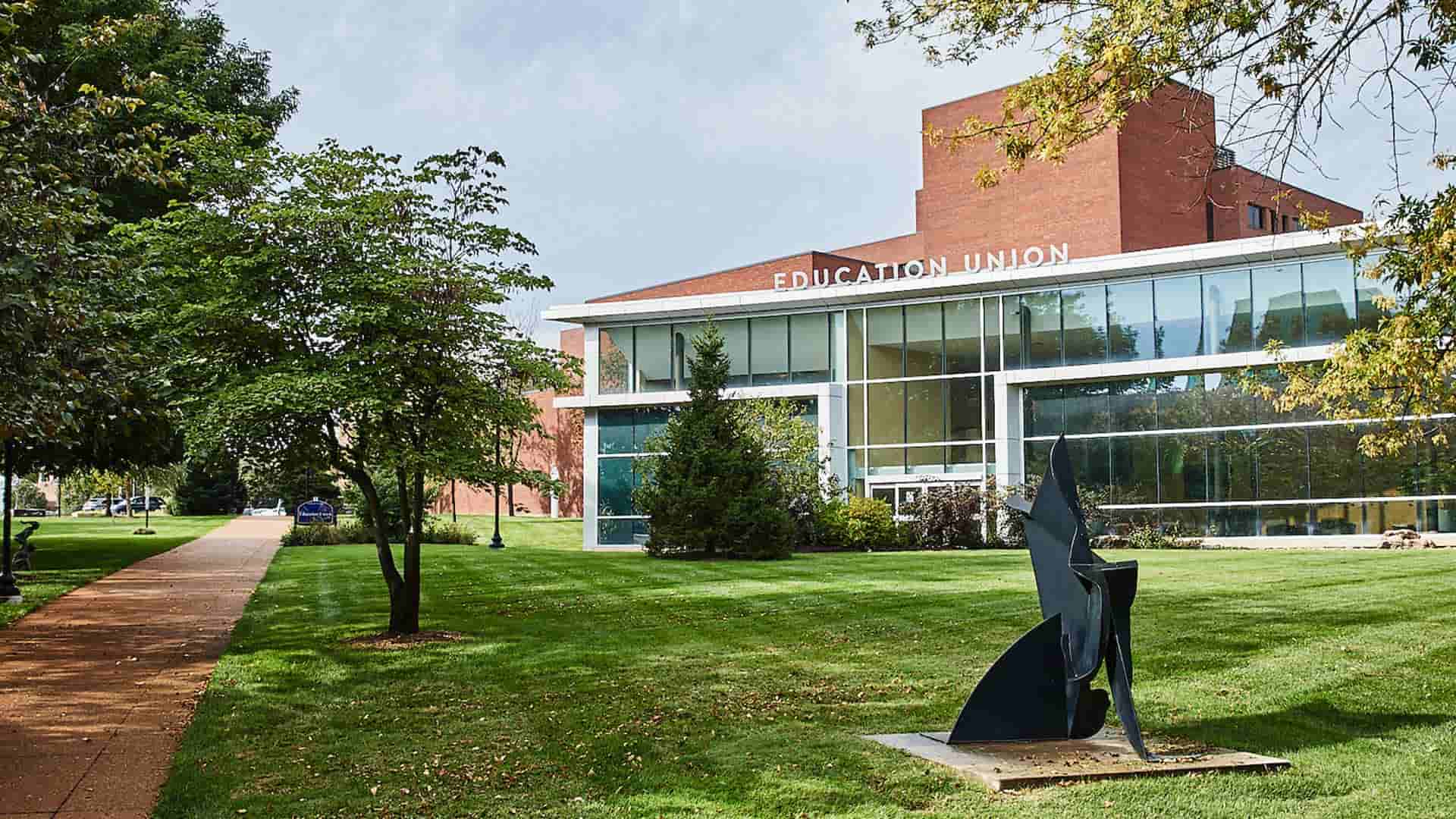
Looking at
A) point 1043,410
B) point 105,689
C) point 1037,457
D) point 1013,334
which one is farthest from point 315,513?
point 105,689

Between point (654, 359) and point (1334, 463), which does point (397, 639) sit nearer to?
point (1334, 463)

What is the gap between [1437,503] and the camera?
3198 cm

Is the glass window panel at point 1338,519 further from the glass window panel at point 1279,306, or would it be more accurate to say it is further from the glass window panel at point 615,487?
the glass window panel at point 615,487

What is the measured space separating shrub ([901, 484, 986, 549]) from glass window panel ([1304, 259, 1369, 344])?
30.8 ft

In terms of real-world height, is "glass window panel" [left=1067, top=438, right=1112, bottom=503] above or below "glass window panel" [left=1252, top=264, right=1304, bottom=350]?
below

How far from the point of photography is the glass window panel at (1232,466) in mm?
34438

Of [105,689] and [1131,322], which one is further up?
[1131,322]

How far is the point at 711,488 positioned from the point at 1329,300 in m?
16.3

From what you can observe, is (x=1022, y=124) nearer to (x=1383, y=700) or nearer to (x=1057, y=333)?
(x=1383, y=700)

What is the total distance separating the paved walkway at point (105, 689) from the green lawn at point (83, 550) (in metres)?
0.42

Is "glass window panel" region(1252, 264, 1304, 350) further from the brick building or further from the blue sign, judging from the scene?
the blue sign

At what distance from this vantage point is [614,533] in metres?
43.3

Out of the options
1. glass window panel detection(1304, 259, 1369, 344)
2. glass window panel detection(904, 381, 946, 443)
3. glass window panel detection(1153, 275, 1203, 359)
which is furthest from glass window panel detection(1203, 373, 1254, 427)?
glass window panel detection(904, 381, 946, 443)

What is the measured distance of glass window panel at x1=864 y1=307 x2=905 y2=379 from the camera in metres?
40.2
